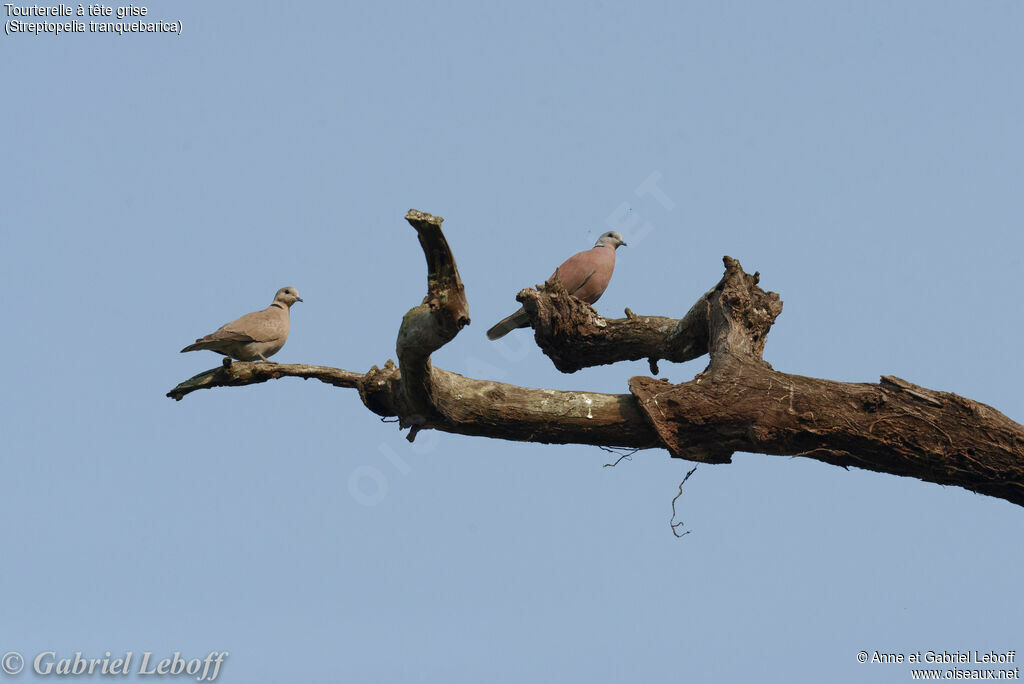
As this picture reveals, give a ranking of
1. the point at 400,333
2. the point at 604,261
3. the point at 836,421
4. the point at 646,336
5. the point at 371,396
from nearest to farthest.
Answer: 1. the point at 400,333
2. the point at 836,421
3. the point at 371,396
4. the point at 646,336
5. the point at 604,261

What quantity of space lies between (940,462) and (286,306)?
5.12 meters

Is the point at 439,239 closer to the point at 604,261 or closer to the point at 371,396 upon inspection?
the point at 371,396

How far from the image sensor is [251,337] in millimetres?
6652

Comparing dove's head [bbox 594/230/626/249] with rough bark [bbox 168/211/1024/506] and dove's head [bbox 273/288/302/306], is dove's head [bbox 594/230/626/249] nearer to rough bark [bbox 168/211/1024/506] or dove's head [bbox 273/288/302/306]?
dove's head [bbox 273/288/302/306]

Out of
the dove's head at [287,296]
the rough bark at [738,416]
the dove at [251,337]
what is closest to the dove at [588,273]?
the dove's head at [287,296]

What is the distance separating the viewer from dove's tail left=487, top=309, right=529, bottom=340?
25.4ft

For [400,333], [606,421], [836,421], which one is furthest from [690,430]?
[400,333]

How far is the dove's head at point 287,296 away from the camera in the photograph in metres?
7.70

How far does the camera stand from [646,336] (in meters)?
6.68

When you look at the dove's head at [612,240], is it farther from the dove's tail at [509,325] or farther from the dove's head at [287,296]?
the dove's head at [287,296]

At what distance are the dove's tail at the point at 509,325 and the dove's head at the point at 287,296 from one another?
1.70m

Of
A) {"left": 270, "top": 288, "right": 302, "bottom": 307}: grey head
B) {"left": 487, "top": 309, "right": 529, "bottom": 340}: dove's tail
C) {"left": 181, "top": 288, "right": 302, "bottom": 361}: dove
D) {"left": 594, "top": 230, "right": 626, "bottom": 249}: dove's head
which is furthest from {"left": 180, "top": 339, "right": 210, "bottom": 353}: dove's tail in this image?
{"left": 594, "top": 230, "right": 626, "bottom": 249}: dove's head

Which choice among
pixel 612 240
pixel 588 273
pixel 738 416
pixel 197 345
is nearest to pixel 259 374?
pixel 197 345

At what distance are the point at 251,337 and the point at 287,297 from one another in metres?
1.13
